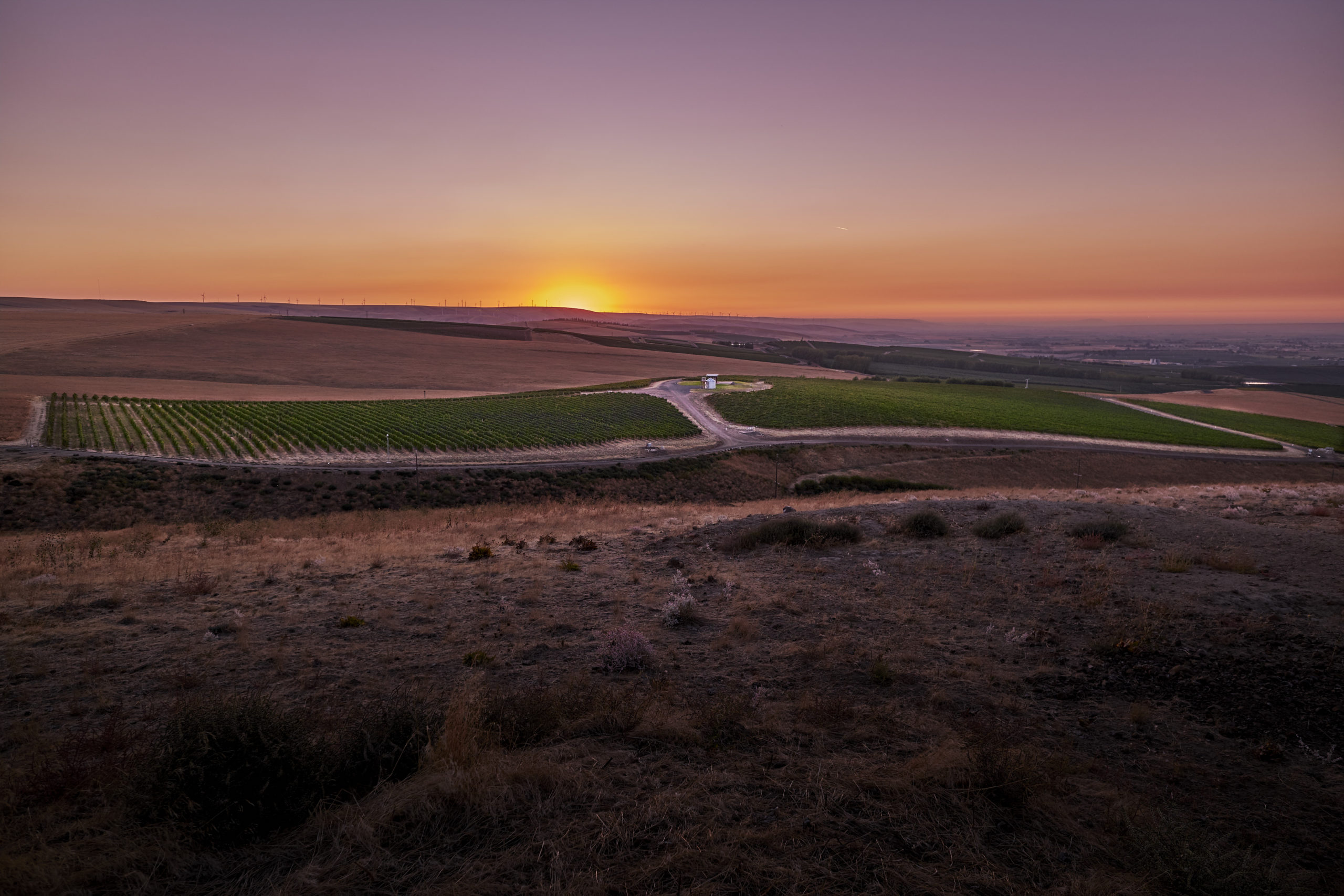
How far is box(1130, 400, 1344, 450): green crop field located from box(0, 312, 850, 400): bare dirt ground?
55414 millimetres

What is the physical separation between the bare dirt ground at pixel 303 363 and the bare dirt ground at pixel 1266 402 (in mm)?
57618

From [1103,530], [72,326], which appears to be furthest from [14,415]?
[72,326]

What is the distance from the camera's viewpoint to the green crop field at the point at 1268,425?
72.6 metres

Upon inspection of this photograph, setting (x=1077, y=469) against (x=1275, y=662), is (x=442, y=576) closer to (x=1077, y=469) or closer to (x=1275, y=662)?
(x=1275, y=662)

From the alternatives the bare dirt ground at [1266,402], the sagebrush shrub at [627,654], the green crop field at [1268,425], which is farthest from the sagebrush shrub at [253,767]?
the bare dirt ground at [1266,402]

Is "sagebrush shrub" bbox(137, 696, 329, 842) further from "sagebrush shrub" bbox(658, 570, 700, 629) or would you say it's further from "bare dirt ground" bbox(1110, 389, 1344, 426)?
"bare dirt ground" bbox(1110, 389, 1344, 426)

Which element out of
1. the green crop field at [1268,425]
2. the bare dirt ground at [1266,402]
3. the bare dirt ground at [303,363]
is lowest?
the green crop field at [1268,425]

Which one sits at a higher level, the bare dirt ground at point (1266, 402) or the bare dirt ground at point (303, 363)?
the bare dirt ground at point (303, 363)

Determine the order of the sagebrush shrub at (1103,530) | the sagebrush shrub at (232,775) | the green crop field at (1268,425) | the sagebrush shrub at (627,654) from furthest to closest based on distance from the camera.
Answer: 1. the green crop field at (1268,425)
2. the sagebrush shrub at (1103,530)
3. the sagebrush shrub at (627,654)
4. the sagebrush shrub at (232,775)

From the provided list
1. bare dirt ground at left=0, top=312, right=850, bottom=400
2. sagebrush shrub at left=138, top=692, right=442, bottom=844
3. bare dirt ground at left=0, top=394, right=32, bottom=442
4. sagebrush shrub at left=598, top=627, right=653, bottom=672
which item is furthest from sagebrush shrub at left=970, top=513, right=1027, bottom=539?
bare dirt ground at left=0, top=312, right=850, bottom=400

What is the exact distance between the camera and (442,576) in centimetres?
1435

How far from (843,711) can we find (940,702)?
1.33 metres

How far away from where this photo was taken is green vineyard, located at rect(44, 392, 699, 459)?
46.7 metres

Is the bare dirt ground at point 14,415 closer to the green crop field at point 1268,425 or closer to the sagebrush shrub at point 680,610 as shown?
the sagebrush shrub at point 680,610
